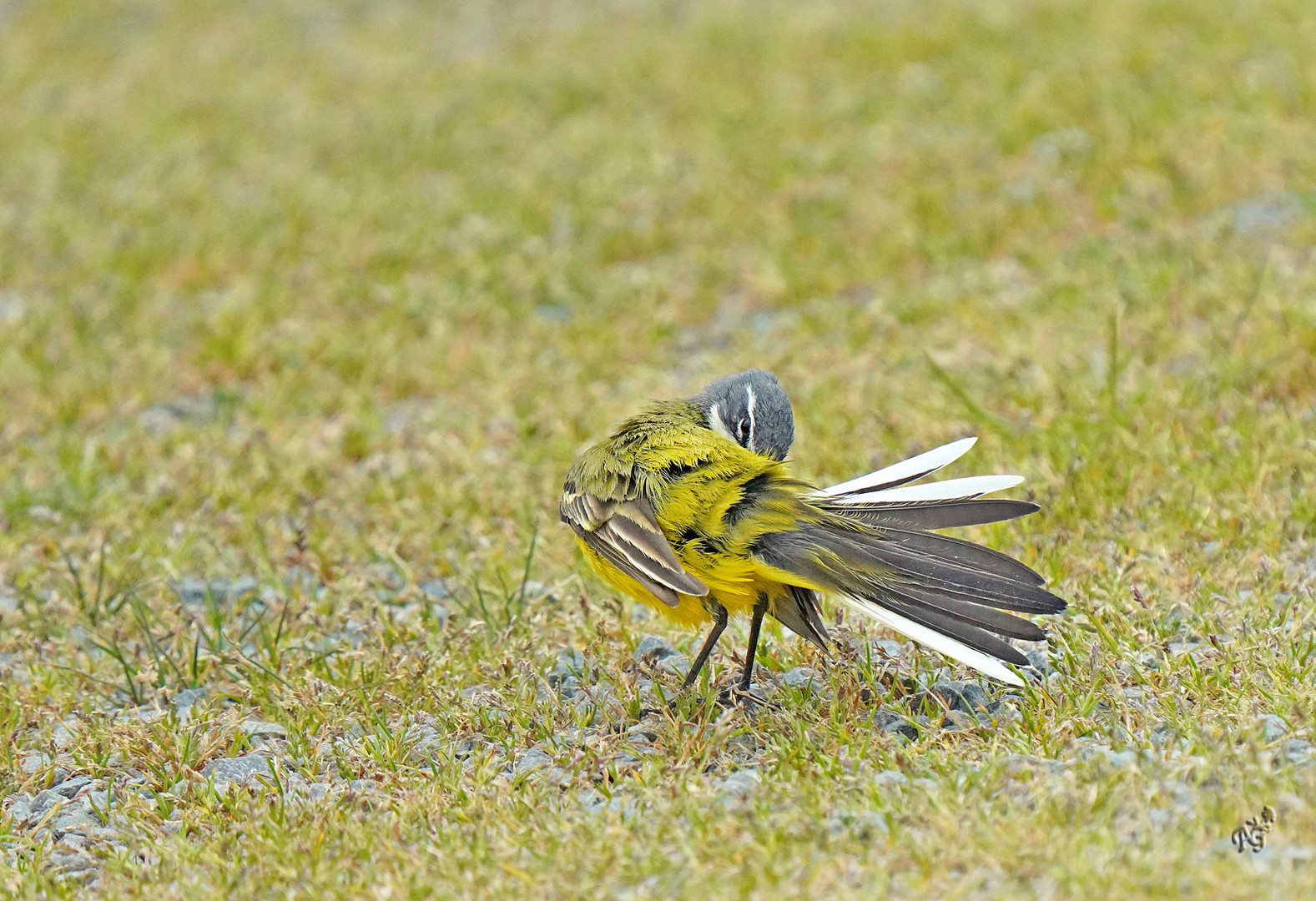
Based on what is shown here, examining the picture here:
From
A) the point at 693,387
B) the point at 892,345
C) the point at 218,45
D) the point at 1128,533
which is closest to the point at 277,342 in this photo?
the point at 693,387

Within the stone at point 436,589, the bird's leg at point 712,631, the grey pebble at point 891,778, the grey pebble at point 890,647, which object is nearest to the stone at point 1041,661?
the grey pebble at point 890,647

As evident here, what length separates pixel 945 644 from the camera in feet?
13.4

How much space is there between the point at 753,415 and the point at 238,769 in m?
2.14

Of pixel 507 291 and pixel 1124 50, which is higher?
pixel 1124 50

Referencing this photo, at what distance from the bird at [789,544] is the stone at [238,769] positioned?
125 cm

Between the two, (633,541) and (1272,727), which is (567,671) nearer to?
(633,541)

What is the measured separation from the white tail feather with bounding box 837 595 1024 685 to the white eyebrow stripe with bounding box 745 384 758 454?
3.87 feet

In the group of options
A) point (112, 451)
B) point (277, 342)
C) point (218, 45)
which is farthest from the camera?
point (218, 45)

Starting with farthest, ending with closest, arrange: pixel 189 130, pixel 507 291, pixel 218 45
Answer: pixel 218 45 → pixel 189 130 → pixel 507 291

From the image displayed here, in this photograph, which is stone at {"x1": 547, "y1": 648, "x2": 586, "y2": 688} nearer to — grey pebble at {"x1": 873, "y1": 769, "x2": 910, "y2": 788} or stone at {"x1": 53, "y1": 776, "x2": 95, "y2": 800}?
grey pebble at {"x1": 873, "y1": 769, "x2": 910, "y2": 788}

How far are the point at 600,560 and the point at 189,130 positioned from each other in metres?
10.4

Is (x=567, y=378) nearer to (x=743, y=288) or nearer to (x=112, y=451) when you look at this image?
(x=743, y=288)

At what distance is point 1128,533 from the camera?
223 inches

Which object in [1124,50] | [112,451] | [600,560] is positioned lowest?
[112,451]
